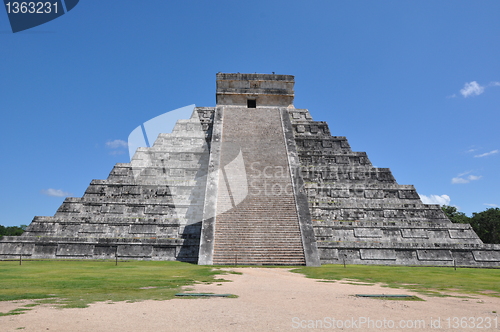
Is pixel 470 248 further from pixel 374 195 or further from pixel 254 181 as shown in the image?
pixel 254 181

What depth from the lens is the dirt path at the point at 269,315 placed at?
10.5 feet

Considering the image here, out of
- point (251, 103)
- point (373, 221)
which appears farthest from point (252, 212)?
point (251, 103)

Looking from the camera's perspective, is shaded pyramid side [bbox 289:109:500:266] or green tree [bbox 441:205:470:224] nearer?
shaded pyramid side [bbox 289:109:500:266]

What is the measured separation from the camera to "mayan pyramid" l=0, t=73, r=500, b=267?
11.3 meters

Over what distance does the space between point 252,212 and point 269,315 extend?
8169mm

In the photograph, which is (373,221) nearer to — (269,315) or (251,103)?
(269,315)

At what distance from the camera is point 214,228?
36.6ft

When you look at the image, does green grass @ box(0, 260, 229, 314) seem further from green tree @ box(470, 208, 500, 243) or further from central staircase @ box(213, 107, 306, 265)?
green tree @ box(470, 208, 500, 243)

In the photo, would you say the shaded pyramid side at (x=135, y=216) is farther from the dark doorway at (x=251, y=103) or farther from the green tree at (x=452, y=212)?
the green tree at (x=452, y=212)

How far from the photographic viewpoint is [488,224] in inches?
1131

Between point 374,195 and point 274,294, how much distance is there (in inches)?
406

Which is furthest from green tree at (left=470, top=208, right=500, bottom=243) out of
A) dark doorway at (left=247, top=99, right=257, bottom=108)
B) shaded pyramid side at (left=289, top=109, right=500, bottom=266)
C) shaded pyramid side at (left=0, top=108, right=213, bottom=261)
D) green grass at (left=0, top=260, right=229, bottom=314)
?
green grass at (left=0, top=260, right=229, bottom=314)

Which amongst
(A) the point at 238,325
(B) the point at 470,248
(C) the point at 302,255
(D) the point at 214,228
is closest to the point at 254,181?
(D) the point at 214,228

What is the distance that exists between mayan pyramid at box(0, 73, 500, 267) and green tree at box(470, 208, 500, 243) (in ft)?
64.5
